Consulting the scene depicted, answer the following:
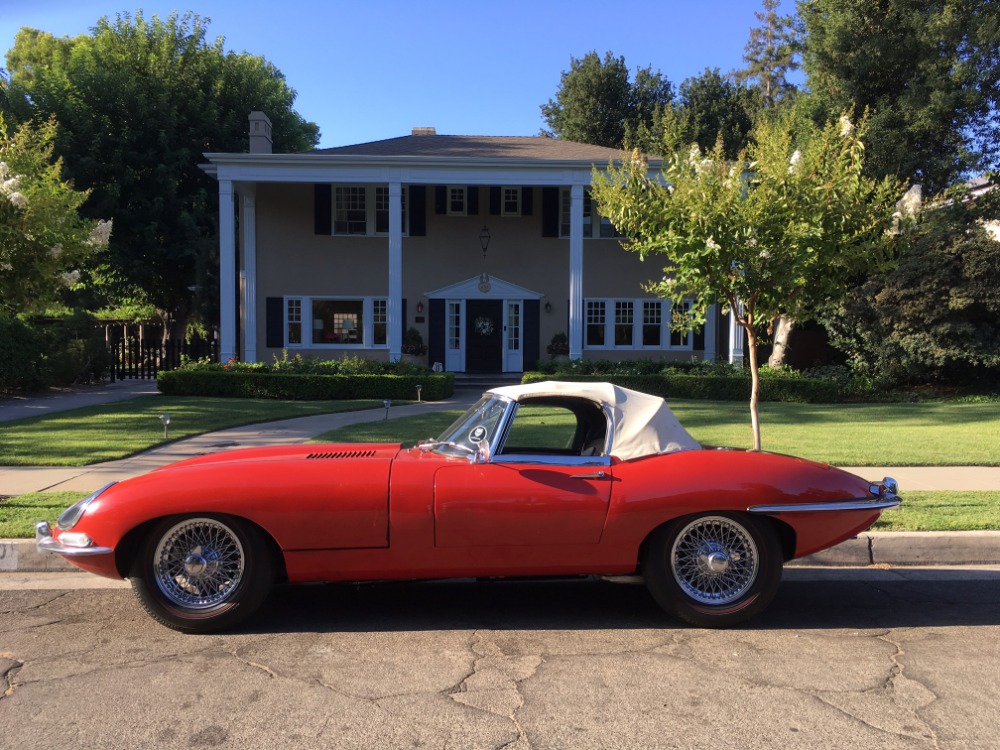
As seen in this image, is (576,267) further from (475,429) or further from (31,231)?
(475,429)

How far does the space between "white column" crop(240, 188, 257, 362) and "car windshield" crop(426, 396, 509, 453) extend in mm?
17604

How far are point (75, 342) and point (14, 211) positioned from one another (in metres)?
11.4

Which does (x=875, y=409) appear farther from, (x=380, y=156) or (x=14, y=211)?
(x=14, y=211)

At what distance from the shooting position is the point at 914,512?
271 inches

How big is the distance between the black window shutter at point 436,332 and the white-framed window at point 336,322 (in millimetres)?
1273

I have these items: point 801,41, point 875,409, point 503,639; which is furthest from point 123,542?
point 801,41

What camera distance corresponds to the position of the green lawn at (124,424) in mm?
9766

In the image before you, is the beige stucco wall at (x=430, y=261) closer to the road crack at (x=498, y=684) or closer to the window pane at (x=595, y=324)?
the window pane at (x=595, y=324)

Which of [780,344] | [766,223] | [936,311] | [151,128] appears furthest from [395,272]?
[766,223]

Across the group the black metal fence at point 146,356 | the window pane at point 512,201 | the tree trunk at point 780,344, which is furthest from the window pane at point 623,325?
the black metal fence at point 146,356

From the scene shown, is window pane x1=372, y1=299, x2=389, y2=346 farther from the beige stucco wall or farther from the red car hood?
the red car hood

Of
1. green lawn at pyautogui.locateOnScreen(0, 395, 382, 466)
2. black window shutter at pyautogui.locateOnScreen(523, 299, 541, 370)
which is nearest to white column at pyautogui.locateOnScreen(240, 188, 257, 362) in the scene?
green lawn at pyautogui.locateOnScreen(0, 395, 382, 466)

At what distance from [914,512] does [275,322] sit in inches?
747

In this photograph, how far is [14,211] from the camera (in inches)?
330
